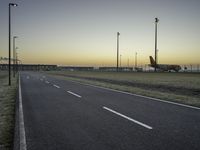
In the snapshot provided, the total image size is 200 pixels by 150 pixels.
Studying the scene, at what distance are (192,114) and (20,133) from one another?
586cm

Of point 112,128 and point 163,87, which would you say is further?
point 163,87

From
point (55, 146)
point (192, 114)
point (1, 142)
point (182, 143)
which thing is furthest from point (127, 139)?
Result: point (192, 114)

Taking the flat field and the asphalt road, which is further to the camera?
the flat field

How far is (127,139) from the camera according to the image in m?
5.86

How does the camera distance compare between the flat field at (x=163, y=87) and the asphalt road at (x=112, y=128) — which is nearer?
the asphalt road at (x=112, y=128)

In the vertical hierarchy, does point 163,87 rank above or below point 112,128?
above

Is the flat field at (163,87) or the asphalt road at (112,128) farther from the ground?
the flat field at (163,87)

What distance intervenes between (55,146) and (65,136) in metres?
0.80

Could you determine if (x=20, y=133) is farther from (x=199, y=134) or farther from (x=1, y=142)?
(x=199, y=134)

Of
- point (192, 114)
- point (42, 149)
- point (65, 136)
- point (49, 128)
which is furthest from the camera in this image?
point (192, 114)

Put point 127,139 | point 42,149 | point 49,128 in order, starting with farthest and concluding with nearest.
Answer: point 49,128 < point 127,139 < point 42,149

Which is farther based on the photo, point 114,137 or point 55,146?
point 114,137

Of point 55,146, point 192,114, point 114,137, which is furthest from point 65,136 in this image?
point 192,114

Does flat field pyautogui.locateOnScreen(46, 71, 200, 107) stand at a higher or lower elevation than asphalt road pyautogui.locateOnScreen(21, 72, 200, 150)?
higher
